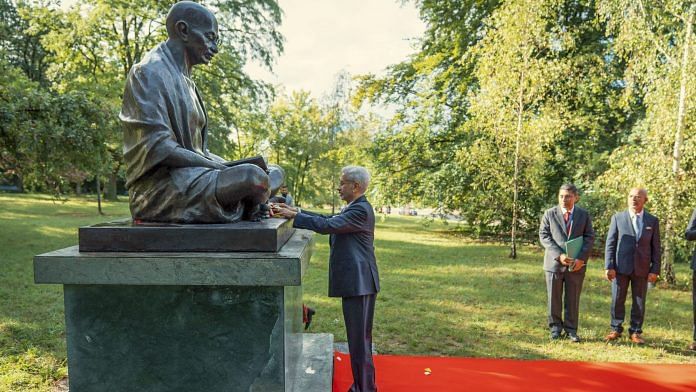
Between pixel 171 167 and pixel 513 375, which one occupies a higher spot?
pixel 171 167

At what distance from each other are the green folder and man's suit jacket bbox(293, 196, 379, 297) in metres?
3.39

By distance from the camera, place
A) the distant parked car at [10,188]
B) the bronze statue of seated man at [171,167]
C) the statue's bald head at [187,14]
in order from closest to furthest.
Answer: the bronze statue of seated man at [171,167] < the statue's bald head at [187,14] < the distant parked car at [10,188]

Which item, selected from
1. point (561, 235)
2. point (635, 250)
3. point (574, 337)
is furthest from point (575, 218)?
point (574, 337)

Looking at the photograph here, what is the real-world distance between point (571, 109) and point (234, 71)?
12.5 metres

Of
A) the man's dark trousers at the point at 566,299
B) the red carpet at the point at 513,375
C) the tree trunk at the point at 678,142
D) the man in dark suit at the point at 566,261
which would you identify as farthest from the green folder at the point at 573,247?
the tree trunk at the point at 678,142

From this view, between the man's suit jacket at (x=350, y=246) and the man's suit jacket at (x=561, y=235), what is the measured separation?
341cm

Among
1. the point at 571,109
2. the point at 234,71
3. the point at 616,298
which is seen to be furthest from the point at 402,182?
the point at 616,298

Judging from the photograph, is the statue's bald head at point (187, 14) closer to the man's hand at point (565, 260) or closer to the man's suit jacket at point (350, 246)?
the man's suit jacket at point (350, 246)

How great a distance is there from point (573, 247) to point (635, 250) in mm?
813

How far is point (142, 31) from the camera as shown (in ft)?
63.4

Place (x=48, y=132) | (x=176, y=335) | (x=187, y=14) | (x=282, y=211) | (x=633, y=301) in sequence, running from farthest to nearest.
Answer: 1. (x=48, y=132)
2. (x=633, y=301)
3. (x=282, y=211)
4. (x=187, y=14)
5. (x=176, y=335)

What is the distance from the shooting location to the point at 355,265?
3637mm

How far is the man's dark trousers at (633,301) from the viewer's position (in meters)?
5.97

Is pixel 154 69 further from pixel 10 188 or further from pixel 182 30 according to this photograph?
pixel 10 188
